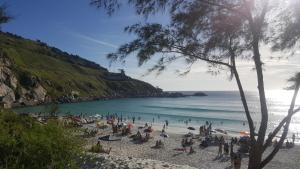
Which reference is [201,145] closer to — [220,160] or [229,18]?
[220,160]

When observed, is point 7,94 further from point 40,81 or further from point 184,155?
point 184,155

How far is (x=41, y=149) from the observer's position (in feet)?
35.0

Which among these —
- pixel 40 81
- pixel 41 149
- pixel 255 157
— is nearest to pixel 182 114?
pixel 40 81

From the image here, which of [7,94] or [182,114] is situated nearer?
[7,94]

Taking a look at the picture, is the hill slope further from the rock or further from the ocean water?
the ocean water

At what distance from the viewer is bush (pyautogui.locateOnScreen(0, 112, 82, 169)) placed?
1038cm

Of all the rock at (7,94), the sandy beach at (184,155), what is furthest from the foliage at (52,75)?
the sandy beach at (184,155)

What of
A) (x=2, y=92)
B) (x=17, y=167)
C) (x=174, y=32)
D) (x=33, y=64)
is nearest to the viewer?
(x=174, y=32)

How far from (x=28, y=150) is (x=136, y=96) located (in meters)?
→ 184

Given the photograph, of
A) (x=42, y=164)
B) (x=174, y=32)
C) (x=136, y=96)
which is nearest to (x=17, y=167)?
(x=42, y=164)

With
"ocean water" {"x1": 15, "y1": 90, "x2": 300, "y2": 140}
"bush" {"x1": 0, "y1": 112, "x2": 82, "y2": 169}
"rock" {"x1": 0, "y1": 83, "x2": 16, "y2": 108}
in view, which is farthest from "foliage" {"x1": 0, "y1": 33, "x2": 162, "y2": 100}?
"bush" {"x1": 0, "y1": 112, "x2": 82, "y2": 169}

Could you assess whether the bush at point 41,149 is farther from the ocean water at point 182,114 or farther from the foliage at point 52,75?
the foliage at point 52,75

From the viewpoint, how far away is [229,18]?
344 inches

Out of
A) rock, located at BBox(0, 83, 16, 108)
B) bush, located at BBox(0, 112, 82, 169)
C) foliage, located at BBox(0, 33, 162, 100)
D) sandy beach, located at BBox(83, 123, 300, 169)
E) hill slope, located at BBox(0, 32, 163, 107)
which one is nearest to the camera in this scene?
bush, located at BBox(0, 112, 82, 169)
